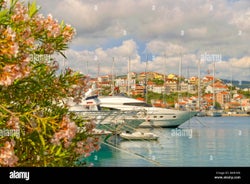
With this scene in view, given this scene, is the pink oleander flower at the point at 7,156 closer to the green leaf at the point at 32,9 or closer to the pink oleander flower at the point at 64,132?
the pink oleander flower at the point at 64,132

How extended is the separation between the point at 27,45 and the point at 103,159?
26045mm

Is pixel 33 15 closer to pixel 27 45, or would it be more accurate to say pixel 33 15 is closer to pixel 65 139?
pixel 27 45

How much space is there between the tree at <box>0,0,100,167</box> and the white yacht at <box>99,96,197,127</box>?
143ft

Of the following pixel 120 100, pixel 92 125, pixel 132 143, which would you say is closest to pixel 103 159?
pixel 132 143

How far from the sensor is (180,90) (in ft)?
327

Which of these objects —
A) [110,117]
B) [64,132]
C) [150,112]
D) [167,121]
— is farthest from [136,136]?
[64,132]

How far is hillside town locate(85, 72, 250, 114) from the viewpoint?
78.0 m

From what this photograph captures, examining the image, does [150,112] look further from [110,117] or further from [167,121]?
[110,117]

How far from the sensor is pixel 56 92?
5.10 m

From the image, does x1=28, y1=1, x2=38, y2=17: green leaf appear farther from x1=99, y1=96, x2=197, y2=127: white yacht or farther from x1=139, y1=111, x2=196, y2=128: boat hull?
x1=139, y1=111, x2=196, y2=128: boat hull

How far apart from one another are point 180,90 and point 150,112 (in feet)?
150

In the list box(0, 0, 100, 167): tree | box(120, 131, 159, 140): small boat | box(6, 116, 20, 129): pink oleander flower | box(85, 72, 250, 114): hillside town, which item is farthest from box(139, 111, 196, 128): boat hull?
box(6, 116, 20, 129): pink oleander flower

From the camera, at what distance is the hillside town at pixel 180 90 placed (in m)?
78.0

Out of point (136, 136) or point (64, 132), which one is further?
point (136, 136)
